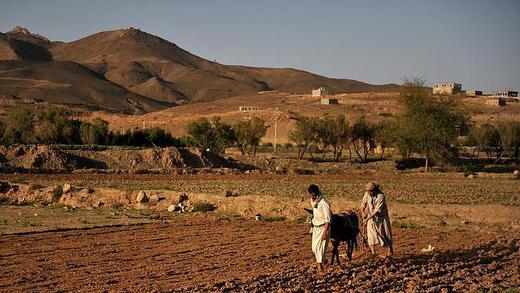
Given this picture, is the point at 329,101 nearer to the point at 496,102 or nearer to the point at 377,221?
the point at 496,102

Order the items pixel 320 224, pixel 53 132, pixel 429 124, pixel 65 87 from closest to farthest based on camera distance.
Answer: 1. pixel 320 224
2. pixel 429 124
3. pixel 53 132
4. pixel 65 87

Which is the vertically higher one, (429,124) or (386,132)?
(429,124)

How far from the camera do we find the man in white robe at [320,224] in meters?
13.1

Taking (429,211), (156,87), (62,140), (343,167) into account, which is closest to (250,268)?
(429,211)

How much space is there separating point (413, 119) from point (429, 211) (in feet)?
106

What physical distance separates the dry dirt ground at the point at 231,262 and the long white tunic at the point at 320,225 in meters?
0.43

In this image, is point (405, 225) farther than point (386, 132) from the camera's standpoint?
No

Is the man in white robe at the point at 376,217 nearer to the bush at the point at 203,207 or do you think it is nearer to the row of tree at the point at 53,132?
the bush at the point at 203,207

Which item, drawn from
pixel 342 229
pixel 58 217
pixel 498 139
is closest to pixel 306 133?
pixel 498 139

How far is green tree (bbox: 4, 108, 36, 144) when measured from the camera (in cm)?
6962

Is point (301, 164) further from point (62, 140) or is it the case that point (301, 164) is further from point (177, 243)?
point (177, 243)

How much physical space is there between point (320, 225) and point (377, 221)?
2017mm

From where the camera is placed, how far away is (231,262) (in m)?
14.8

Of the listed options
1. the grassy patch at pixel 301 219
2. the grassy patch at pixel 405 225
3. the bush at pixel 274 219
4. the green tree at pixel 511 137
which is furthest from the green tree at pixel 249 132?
the grassy patch at pixel 405 225
